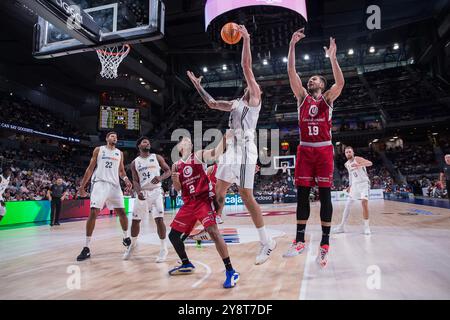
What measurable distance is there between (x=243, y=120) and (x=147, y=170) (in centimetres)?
221

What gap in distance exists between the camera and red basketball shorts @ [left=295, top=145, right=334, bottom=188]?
3.62 m

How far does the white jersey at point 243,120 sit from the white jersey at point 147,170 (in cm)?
200

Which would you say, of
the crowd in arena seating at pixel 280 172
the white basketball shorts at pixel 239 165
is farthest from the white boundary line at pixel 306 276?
the crowd in arena seating at pixel 280 172

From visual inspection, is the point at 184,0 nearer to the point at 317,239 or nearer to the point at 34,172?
the point at 34,172

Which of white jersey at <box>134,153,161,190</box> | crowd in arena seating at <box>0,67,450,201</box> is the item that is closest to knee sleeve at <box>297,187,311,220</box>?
white jersey at <box>134,153,161,190</box>

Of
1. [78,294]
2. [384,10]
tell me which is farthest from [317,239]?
[384,10]

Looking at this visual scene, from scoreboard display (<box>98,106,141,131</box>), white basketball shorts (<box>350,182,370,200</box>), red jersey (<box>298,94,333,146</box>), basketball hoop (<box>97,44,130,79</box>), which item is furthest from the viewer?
scoreboard display (<box>98,106,141,131</box>)

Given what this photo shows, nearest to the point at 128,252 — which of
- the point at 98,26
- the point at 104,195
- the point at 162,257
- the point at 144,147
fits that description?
the point at 162,257

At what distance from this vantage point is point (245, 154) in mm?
3646

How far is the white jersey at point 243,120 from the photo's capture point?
3.72 metres

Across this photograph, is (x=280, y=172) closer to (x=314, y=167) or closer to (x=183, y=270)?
(x=314, y=167)

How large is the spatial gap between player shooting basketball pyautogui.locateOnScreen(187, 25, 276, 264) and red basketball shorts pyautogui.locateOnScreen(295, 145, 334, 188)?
1.91 ft

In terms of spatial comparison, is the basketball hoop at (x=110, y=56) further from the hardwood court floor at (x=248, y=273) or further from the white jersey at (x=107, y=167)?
the hardwood court floor at (x=248, y=273)

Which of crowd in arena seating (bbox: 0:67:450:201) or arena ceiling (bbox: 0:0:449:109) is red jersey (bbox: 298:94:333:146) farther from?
arena ceiling (bbox: 0:0:449:109)
